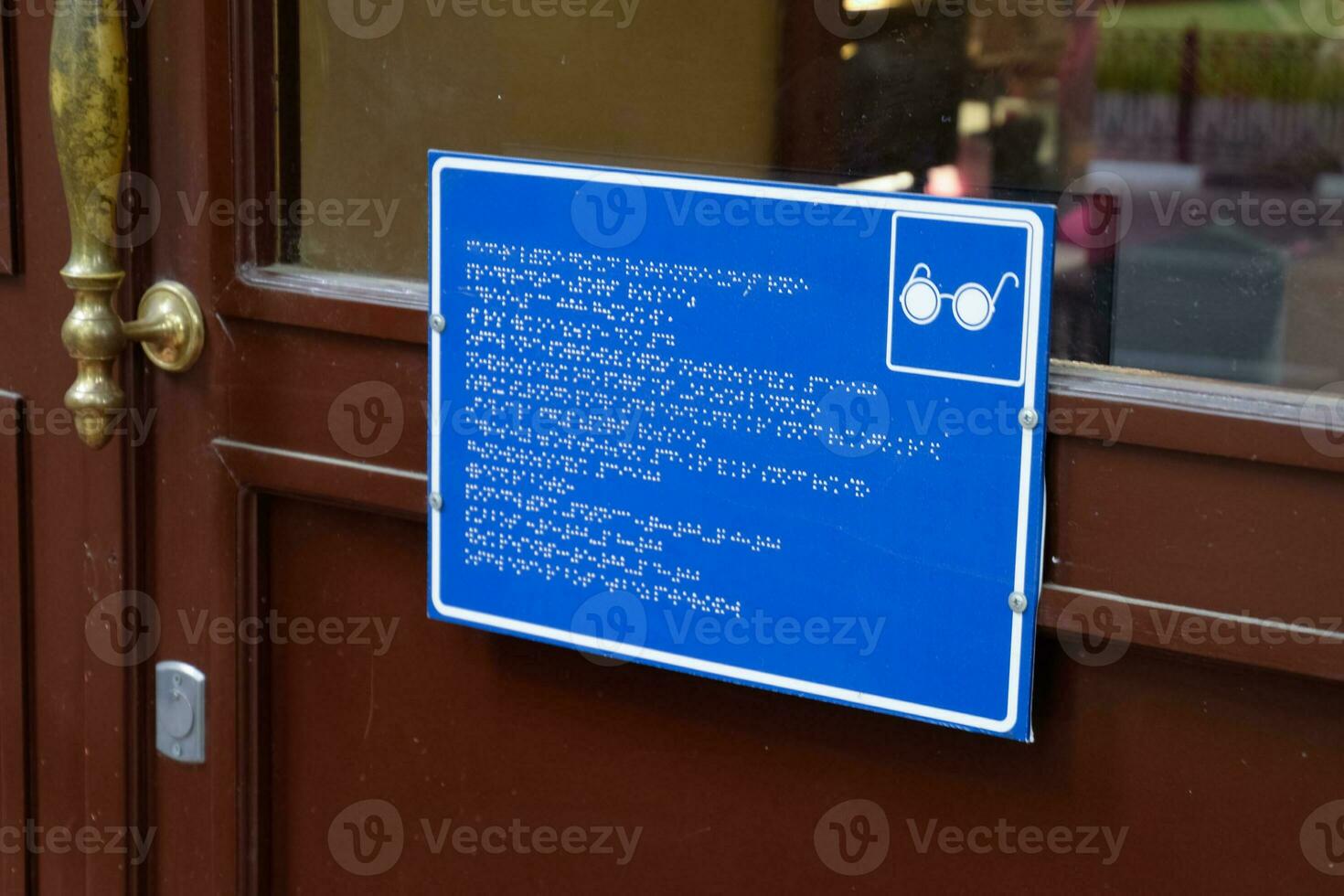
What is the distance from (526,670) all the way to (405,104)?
39 centimetres

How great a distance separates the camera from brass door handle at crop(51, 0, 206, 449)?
41.3 inches

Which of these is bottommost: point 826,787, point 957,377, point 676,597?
point 826,787

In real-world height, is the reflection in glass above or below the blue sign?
above

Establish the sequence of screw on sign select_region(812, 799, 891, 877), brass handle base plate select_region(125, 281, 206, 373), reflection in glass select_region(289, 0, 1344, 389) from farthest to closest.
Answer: brass handle base plate select_region(125, 281, 206, 373), screw on sign select_region(812, 799, 891, 877), reflection in glass select_region(289, 0, 1344, 389)

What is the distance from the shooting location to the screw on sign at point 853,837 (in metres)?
0.98

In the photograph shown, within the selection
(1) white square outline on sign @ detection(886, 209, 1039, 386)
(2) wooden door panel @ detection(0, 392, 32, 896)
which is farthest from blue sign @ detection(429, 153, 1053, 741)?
(2) wooden door panel @ detection(0, 392, 32, 896)

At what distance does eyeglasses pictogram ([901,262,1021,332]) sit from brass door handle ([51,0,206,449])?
0.54 meters

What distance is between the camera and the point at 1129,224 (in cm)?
84

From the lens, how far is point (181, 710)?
1.21m

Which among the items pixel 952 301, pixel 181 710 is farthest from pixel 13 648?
pixel 952 301

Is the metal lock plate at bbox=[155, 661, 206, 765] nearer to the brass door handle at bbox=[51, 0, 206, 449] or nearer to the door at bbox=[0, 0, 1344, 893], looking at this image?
the door at bbox=[0, 0, 1344, 893]

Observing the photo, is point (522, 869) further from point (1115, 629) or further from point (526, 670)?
point (1115, 629)

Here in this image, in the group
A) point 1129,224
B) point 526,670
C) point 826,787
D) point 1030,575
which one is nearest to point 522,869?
point 526,670

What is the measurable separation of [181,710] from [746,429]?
0.53 m
